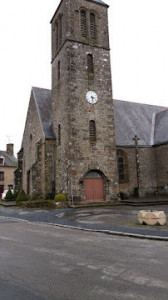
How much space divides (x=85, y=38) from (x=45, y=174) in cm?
1240

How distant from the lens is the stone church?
18188mm

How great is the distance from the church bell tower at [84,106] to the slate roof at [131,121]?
185 cm

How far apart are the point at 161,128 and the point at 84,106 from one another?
969cm

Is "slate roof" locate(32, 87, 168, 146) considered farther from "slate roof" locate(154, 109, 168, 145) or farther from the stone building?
the stone building

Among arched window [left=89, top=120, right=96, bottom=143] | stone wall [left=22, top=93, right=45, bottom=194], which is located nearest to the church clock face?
arched window [left=89, top=120, right=96, bottom=143]

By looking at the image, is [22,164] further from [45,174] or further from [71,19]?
[71,19]

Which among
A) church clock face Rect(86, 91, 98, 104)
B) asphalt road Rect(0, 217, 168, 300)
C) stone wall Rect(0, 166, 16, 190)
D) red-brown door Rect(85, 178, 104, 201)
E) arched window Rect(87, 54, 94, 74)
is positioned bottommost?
asphalt road Rect(0, 217, 168, 300)

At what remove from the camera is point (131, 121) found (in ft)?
81.9

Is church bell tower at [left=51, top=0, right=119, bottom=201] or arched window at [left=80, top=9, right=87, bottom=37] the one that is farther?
arched window at [left=80, top=9, right=87, bottom=37]

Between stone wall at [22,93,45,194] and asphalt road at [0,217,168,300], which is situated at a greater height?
stone wall at [22,93,45,194]

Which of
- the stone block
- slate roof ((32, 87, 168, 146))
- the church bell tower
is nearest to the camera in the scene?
the stone block

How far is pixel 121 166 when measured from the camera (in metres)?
22.4

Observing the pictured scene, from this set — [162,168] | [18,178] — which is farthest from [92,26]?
[18,178]

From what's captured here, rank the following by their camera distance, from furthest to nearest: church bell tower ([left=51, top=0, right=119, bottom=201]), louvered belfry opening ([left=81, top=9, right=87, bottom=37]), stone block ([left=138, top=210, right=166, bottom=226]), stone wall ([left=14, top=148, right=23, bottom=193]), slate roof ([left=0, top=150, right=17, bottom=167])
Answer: slate roof ([left=0, top=150, right=17, bottom=167]) → stone wall ([left=14, top=148, right=23, bottom=193]) → louvered belfry opening ([left=81, top=9, right=87, bottom=37]) → church bell tower ([left=51, top=0, right=119, bottom=201]) → stone block ([left=138, top=210, right=166, bottom=226])
